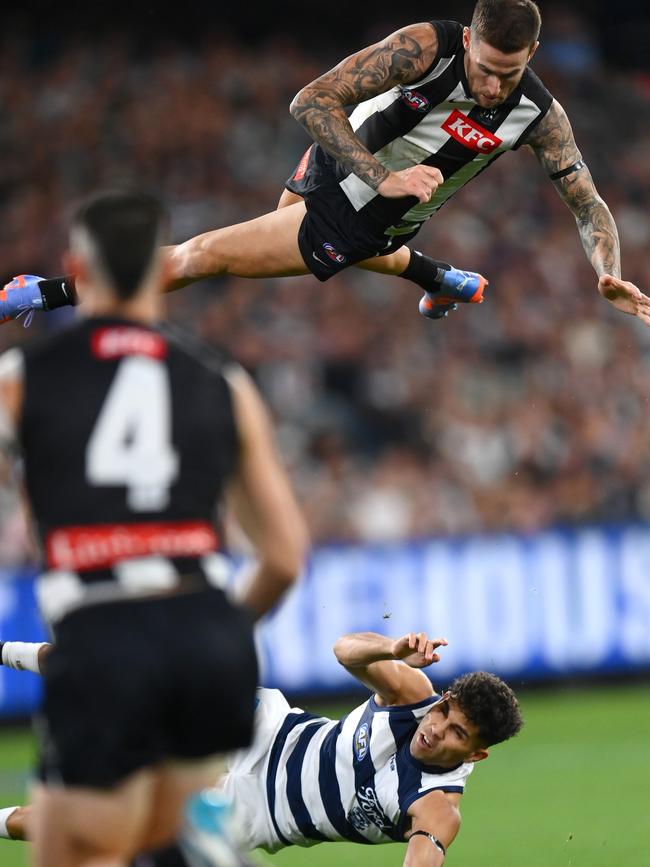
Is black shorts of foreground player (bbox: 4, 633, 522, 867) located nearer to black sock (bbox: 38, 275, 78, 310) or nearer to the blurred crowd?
black sock (bbox: 38, 275, 78, 310)

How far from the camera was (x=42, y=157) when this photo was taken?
16.8m

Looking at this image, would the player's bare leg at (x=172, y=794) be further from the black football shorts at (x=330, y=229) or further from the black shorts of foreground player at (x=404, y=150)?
the black football shorts at (x=330, y=229)

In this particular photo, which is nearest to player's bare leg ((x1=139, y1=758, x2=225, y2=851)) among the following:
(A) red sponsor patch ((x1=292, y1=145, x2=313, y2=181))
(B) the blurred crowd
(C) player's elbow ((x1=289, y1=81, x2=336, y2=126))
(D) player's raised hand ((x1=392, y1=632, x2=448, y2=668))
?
(D) player's raised hand ((x1=392, y1=632, x2=448, y2=668))

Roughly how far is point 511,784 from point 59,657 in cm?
758

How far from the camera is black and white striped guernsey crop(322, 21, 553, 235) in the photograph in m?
6.64

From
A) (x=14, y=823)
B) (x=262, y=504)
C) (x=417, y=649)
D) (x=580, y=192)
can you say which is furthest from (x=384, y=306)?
(x=262, y=504)

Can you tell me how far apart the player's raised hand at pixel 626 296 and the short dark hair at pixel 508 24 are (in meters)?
1.16

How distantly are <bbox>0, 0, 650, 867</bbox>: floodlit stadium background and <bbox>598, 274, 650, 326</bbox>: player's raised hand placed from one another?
4375 mm

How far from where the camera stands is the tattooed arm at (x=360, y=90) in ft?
20.5

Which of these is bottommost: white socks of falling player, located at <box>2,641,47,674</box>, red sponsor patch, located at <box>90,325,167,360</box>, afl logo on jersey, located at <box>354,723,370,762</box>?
afl logo on jersey, located at <box>354,723,370,762</box>

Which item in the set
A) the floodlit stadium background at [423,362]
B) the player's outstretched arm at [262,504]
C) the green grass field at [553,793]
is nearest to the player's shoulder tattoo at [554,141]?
the green grass field at [553,793]

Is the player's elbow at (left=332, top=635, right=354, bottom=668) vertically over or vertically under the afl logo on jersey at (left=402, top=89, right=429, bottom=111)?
under

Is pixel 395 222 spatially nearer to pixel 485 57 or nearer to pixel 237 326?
pixel 485 57

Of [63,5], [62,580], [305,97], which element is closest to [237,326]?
[63,5]
